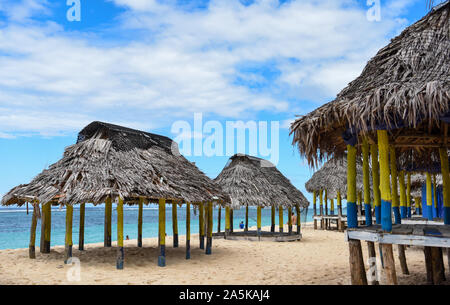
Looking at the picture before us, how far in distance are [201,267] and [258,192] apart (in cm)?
753

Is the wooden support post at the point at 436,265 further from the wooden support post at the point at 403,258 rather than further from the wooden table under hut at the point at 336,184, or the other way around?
the wooden table under hut at the point at 336,184

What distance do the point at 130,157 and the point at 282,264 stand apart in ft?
16.5

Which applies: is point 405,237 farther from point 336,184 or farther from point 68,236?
point 336,184

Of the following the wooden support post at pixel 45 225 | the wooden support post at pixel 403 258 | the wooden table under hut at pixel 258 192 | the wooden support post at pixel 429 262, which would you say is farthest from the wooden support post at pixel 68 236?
the wooden support post at pixel 429 262

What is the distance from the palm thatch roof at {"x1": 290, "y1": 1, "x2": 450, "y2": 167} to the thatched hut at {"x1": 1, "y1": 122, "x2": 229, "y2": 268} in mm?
4362

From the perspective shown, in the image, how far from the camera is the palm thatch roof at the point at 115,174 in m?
9.39

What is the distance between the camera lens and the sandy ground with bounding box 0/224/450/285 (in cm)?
810

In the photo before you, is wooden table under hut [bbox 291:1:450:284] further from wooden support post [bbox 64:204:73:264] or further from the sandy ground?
wooden support post [bbox 64:204:73:264]

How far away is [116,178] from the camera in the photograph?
9.48 metres

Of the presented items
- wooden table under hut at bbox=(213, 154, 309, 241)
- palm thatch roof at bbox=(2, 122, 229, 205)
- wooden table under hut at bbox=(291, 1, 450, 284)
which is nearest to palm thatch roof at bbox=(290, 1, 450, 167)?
wooden table under hut at bbox=(291, 1, 450, 284)

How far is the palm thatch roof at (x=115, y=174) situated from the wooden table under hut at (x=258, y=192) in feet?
15.1

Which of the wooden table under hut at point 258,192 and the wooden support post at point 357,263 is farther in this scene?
the wooden table under hut at point 258,192
